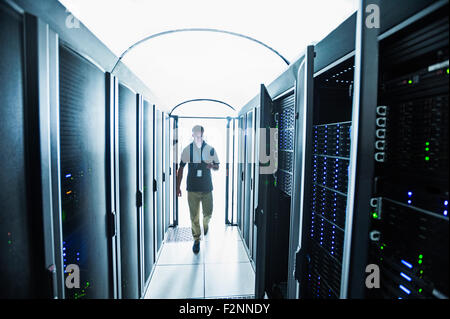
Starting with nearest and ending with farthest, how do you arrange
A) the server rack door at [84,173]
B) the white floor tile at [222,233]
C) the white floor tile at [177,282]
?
the server rack door at [84,173] → the white floor tile at [177,282] → the white floor tile at [222,233]

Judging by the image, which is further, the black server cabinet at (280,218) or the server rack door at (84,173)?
the black server cabinet at (280,218)

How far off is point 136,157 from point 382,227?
1836 millimetres

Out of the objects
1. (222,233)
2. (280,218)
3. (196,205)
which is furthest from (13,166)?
(222,233)

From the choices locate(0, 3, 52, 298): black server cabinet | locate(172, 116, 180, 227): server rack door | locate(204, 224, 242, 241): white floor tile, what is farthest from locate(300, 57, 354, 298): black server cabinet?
locate(172, 116, 180, 227): server rack door

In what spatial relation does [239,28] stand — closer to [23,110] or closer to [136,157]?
[136,157]

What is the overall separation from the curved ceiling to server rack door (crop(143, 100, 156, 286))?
2.05ft

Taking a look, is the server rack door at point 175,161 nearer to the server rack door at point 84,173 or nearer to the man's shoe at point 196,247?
the man's shoe at point 196,247

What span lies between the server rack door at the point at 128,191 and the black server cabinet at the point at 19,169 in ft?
2.72

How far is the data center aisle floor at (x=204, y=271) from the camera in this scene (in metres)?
2.40

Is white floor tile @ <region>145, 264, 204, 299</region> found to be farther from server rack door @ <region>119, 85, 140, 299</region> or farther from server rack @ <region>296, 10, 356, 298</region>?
server rack @ <region>296, 10, 356, 298</region>

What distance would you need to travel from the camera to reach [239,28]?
195 centimetres

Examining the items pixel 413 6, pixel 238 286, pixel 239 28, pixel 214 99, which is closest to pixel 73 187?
pixel 413 6

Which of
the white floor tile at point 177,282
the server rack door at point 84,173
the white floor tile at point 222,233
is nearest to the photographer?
the server rack door at point 84,173

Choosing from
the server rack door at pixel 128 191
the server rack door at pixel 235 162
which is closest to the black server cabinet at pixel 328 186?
the server rack door at pixel 128 191
